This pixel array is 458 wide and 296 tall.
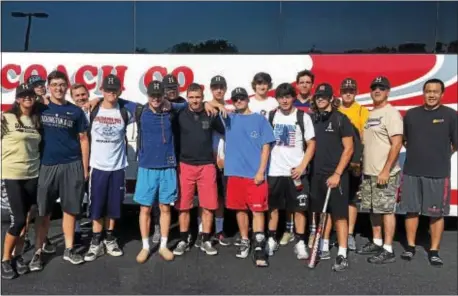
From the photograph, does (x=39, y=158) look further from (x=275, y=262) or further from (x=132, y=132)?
(x=275, y=262)

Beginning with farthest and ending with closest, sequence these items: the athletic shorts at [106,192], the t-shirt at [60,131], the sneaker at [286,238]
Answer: the sneaker at [286,238] → the athletic shorts at [106,192] → the t-shirt at [60,131]

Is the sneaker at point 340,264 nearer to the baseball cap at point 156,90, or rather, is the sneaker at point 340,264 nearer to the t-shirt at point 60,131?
the baseball cap at point 156,90

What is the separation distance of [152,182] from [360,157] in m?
2.03

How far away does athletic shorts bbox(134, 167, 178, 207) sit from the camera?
4.49 meters

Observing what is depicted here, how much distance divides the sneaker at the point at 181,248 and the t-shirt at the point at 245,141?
35.8 inches

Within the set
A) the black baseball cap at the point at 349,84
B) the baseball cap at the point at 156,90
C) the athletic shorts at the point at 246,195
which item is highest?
the black baseball cap at the point at 349,84

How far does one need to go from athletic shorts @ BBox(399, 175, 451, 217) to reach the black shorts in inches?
39.3

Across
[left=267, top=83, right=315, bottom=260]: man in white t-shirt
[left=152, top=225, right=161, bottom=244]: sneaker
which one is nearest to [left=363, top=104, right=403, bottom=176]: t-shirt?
[left=267, top=83, right=315, bottom=260]: man in white t-shirt

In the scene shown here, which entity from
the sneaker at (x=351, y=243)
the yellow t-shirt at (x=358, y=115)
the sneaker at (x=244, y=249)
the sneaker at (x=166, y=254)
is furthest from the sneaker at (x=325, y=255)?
the sneaker at (x=166, y=254)

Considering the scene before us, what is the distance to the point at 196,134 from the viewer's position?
14.8 feet

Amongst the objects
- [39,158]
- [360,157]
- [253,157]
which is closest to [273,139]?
[253,157]

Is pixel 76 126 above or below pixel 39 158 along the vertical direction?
above

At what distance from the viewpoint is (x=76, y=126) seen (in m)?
4.30

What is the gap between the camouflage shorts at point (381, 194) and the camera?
4590mm
